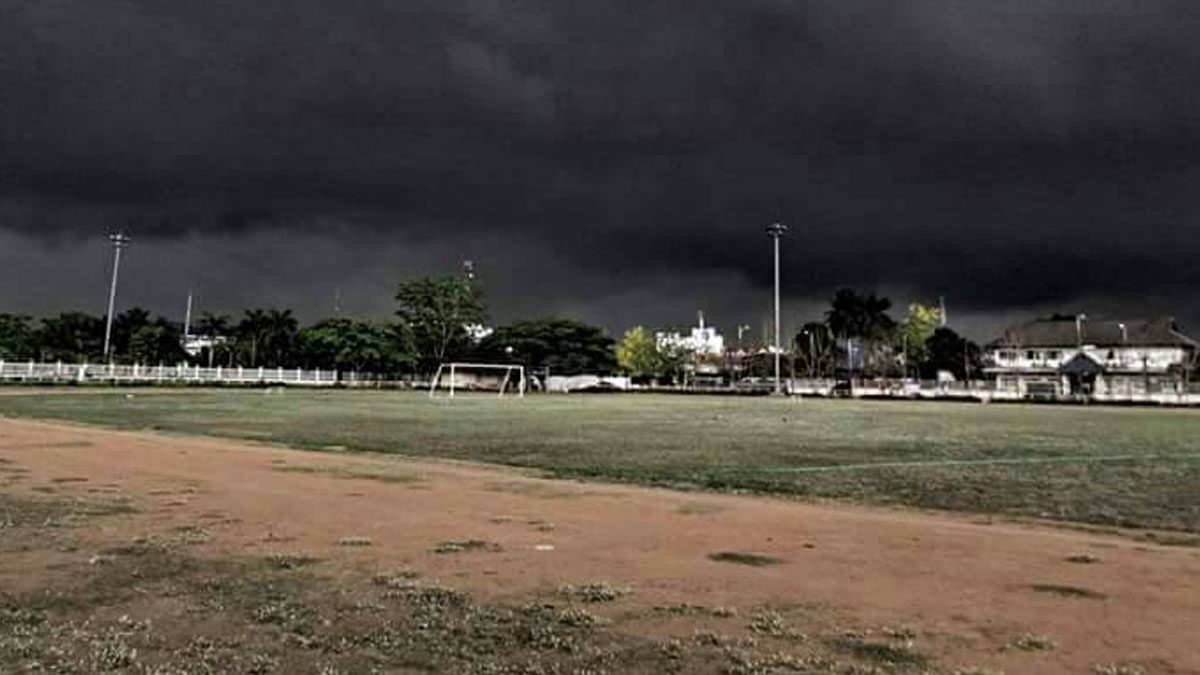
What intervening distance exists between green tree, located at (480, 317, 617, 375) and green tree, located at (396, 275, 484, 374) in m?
4.40

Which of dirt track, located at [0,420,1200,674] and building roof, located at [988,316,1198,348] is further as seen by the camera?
building roof, located at [988,316,1198,348]

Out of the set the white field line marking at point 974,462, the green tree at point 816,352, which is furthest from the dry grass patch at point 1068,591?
the green tree at point 816,352

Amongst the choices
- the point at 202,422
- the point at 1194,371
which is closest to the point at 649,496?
the point at 202,422

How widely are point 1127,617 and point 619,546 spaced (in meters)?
4.06

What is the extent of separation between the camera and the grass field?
43.1ft

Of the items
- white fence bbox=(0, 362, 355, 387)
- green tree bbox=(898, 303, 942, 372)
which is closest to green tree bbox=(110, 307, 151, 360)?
white fence bbox=(0, 362, 355, 387)

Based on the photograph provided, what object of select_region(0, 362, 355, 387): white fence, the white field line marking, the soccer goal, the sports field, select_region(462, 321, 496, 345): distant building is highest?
select_region(462, 321, 496, 345): distant building

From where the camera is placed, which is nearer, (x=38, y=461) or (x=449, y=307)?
(x=38, y=461)

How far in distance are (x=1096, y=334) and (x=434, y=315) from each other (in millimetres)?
81397

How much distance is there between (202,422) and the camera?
1107 inches

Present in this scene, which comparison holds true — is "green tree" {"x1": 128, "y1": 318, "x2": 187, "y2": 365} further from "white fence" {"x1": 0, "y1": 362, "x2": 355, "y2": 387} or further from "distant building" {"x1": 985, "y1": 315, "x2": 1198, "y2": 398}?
"distant building" {"x1": 985, "y1": 315, "x2": 1198, "y2": 398}

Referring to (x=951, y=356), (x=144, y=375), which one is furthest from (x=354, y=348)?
(x=951, y=356)

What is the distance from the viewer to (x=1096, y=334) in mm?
117562

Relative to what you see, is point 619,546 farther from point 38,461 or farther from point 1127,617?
point 38,461
